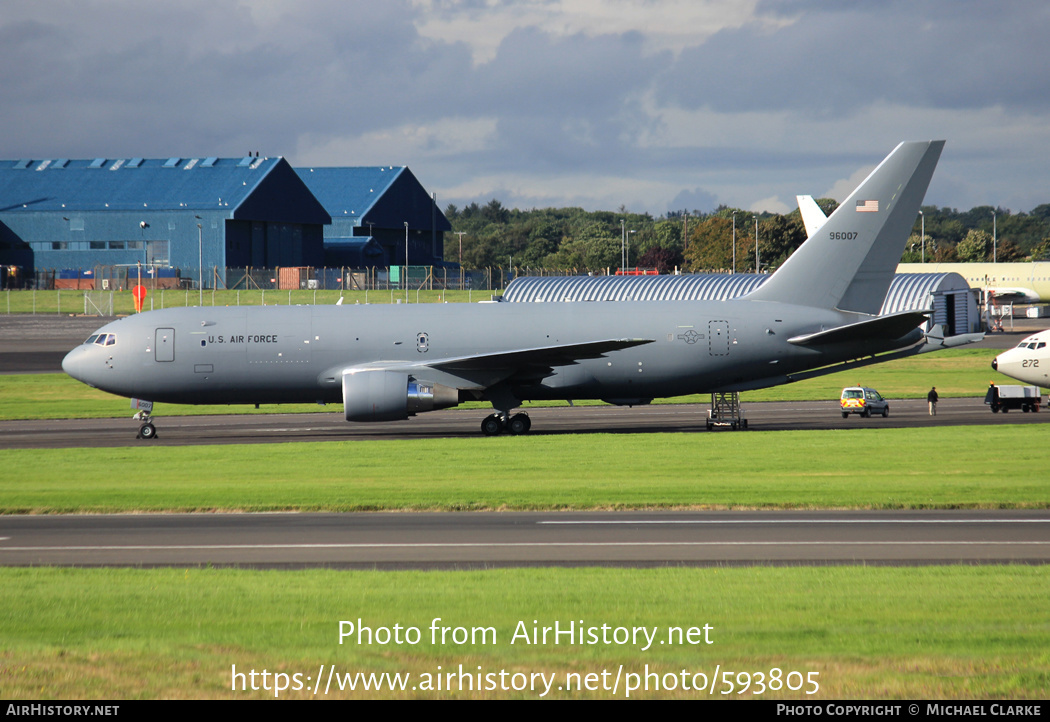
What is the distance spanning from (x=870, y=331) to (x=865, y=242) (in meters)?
3.54

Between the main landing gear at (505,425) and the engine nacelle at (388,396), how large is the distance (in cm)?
230

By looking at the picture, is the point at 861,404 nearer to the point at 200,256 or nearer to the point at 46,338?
the point at 46,338

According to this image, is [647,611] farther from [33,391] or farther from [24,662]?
[33,391]

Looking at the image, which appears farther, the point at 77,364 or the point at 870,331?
the point at 77,364

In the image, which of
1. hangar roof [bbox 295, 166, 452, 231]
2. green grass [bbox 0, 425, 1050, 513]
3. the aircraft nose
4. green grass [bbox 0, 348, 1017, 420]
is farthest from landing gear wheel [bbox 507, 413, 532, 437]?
hangar roof [bbox 295, 166, 452, 231]

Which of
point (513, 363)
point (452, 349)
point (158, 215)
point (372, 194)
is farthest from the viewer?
point (372, 194)

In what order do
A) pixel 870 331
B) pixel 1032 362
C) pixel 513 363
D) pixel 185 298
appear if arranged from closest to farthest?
pixel 513 363
pixel 870 331
pixel 1032 362
pixel 185 298

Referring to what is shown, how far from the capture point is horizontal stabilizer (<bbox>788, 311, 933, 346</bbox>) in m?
34.6

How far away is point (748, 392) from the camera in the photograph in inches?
2218

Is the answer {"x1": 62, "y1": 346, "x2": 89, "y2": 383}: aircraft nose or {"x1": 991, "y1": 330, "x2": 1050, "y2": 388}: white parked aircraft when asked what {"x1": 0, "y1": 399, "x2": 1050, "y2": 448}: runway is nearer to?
{"x1": 991, "y1": 330, "x2": 1050, "y2": 388}: white parked aircraft

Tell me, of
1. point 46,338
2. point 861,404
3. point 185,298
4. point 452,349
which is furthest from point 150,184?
point 861,404

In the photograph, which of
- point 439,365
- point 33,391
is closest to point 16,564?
point 439,365

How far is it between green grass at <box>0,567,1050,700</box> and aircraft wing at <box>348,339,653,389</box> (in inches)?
804

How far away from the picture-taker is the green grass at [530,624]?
899cm
